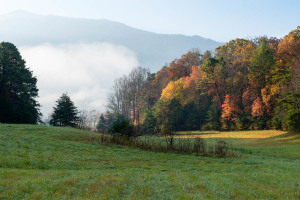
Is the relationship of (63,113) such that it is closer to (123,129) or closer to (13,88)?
(13,88)

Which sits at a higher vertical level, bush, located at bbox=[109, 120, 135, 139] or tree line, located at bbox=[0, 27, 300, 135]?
tree line, located at bbox=[0, 27, 300, 135]

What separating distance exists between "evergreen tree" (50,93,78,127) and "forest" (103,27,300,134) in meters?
8.93

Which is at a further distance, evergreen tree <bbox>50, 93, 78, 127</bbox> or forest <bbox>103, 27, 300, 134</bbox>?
evergreen tree <bbox>50, 93, 78, 127</bbox>

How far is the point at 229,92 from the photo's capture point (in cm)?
4997

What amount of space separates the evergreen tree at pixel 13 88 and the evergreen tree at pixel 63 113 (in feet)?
12.1

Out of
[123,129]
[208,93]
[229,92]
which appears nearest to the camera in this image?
[123,129]

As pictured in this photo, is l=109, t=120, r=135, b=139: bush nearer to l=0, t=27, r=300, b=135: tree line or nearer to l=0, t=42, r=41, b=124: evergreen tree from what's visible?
l=0, t=27, r=300, b=135: tree line

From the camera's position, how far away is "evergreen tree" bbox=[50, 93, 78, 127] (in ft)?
126

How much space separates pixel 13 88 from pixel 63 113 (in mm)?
9417

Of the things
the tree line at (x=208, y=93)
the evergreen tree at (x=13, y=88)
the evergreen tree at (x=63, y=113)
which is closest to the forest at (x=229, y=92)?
the tree line at (x=208, y=93)

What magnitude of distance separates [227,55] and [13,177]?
54.8 metres

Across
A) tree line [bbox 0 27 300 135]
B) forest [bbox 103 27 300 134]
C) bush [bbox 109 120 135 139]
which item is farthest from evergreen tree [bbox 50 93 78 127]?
bush [bbox 109 120 135 139]

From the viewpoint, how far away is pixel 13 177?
5945 millimetres

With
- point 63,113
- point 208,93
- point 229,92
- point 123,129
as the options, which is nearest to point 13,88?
point 63,113
